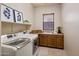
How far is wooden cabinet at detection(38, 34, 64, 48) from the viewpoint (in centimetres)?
422

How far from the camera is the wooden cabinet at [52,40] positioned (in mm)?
4220

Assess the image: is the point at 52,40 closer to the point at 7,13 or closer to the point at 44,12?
the point at 44,12

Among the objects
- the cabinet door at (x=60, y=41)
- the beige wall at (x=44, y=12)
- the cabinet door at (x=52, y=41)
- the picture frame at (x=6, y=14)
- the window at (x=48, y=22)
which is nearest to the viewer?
the picture frame at (x=6, y=14)

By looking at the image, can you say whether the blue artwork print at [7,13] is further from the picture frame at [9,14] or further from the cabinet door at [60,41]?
the cabinet door at [60,41]

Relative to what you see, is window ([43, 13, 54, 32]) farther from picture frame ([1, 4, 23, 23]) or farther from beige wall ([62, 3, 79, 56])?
picture frame ([1, 4, 23, 23])

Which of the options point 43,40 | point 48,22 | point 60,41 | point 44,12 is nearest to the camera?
point 44,12

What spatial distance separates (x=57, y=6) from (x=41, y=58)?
11.6ft

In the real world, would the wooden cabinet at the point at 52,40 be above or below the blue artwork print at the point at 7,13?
below

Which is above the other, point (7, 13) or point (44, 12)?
point (44, 12)

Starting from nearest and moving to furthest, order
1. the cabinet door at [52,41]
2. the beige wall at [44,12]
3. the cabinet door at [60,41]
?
the beige wall at [44,12] < the cabinet door at [60,41] < the cabinet door at [52,41]

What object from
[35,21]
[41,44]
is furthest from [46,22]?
[41,44]

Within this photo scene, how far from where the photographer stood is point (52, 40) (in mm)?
4367

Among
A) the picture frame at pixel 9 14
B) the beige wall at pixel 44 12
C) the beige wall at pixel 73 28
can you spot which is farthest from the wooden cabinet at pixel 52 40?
the picture frame at pixel 9 14

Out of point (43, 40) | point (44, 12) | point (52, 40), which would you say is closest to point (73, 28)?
point (44, 12)
